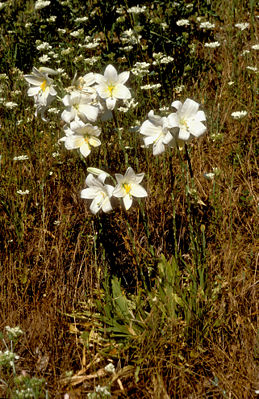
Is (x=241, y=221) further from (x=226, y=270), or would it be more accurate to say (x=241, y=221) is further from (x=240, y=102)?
(x=240, y=102)

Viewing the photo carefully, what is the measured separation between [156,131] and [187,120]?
162mm

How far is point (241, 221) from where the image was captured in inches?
122

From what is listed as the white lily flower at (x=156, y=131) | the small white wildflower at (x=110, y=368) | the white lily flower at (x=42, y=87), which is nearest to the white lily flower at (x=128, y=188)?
the white lily flower at (x=156, y=131)

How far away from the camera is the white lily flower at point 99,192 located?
2.33m

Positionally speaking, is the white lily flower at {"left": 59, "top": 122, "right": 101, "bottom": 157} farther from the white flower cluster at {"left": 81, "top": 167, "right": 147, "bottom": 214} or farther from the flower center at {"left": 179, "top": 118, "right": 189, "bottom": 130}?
the flower center at {"left": 179, "top": 118, "right": 189, "bottom": 130}

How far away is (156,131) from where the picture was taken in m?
2.34

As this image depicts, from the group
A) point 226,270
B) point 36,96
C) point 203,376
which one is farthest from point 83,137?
point 203,376

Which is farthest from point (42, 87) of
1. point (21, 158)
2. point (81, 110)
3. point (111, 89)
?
point (21, 158)

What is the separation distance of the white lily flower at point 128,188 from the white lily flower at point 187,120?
288 millimetres

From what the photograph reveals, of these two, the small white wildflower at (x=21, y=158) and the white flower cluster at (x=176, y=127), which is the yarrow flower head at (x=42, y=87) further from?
the small white wildflower at (x=21, y=158)

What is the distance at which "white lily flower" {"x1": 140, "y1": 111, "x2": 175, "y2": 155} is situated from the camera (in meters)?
2.29

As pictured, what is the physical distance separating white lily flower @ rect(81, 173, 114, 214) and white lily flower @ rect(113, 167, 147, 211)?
0.05 m

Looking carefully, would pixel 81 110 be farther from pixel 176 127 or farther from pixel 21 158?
pixel 21 158

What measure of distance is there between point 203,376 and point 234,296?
526 mm
